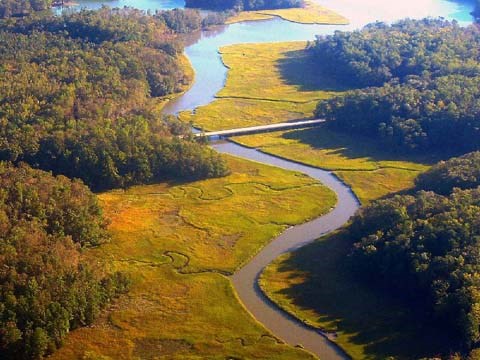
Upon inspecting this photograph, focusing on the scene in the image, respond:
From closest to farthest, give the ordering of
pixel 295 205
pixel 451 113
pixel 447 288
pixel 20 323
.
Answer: pixel 20 323 → pixel 447 288 → pixel 295 205 → pixel 451 113

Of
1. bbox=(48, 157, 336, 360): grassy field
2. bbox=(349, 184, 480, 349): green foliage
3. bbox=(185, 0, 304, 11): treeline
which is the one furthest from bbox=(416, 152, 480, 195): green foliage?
bbox=(185, 0, 304, 11): treeline

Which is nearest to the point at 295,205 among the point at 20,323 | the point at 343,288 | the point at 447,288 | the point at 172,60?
the point at 343,288

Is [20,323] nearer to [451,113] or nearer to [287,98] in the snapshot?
[451,113]

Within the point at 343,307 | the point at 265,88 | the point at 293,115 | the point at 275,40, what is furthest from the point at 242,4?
the point at 343,307

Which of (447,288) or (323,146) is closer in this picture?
(447,288)

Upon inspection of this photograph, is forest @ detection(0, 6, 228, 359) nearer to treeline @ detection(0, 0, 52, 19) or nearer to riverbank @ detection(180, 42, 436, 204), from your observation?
riverbank @ detection(180, 42, 436, 204)

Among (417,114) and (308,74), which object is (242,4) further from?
(417,114)
